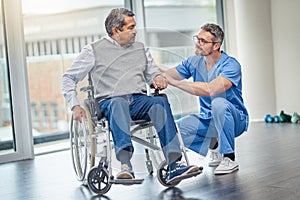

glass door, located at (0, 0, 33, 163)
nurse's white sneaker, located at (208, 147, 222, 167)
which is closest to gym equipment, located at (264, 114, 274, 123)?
nurse's white sneaker, located at (208, 147, 222, 167)

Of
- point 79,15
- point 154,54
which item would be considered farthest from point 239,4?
point 154,54

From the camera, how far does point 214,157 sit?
147 inches

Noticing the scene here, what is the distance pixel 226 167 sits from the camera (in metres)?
3.43

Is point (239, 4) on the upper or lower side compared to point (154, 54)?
upper

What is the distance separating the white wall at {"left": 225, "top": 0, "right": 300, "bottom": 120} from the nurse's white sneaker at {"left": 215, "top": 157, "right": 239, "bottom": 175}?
2762 mm

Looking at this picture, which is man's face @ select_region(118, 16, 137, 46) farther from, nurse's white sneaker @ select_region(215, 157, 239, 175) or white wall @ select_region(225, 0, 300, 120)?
white wall @ select_region(225, 0, 300, 120)

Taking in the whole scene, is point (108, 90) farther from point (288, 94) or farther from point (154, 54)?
point (288, 94)

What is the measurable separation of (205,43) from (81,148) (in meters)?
0.99

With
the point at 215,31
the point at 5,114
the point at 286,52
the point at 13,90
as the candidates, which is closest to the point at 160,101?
the point at 215,31

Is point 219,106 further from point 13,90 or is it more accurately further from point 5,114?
point 5,114

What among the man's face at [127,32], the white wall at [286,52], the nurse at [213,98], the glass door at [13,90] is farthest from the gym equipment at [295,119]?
the man's face at [127,32]

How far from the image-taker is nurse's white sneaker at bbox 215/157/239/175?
341cm

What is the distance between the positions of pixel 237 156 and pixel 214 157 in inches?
12.8

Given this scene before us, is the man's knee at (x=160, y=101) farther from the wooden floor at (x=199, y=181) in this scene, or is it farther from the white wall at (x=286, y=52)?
the white wall at (x=286, y=52)
